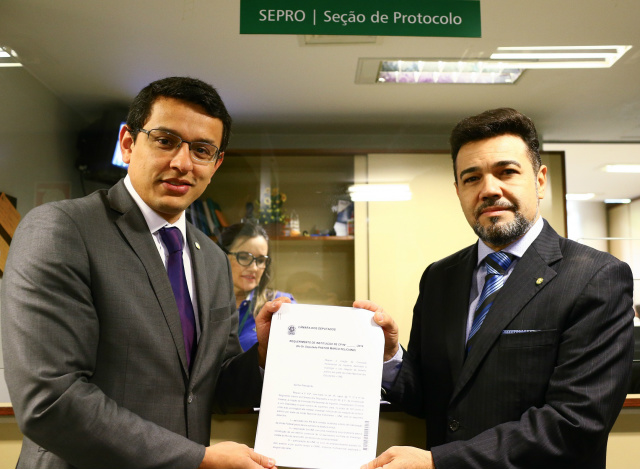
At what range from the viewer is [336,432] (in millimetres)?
1397

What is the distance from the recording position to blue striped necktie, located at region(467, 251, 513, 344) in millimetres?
1547

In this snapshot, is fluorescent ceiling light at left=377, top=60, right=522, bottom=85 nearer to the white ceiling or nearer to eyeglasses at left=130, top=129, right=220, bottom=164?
the white ceiling

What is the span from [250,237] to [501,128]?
1.86 metres

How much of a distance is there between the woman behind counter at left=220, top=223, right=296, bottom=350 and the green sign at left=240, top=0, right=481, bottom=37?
1210 mm

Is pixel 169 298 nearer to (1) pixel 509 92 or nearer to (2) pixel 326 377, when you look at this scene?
(2) pixel 326 377

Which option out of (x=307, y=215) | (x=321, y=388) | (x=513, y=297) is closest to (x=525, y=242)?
(x=513, y=297)

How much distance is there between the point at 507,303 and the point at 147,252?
102 cm

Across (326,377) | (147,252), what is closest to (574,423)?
(326,377)

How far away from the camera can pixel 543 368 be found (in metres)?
1.39

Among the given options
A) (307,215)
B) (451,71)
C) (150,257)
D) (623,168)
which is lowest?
(150,257)

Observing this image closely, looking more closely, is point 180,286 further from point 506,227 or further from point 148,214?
point 506,227

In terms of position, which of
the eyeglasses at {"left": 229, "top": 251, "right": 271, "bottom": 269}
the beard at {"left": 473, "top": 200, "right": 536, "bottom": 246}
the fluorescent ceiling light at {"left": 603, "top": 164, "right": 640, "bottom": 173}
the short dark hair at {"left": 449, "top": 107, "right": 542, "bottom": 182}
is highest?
the fluorescent ceiling light at {"left": 603, "top": 164, "right": 640, "bottom": 173}

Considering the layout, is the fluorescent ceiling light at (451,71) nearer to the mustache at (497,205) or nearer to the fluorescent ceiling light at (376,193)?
the fluorescent ceiling light at (376,193)

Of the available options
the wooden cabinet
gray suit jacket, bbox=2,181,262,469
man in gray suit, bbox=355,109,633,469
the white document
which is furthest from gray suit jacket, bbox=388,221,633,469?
the wooden cabinet
